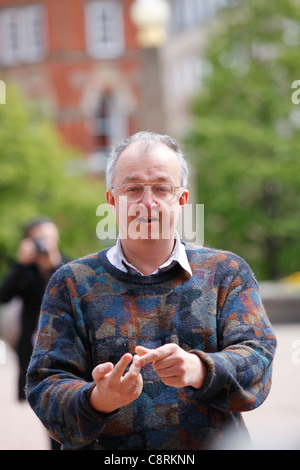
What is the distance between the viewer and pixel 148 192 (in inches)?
98.8

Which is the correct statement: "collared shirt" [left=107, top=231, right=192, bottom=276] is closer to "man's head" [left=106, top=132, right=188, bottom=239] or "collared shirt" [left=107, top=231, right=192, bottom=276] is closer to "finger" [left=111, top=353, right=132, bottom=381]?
"man's head" [left=106, top=132, right=188, bottom=239]

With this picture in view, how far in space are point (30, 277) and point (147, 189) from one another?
3.61m

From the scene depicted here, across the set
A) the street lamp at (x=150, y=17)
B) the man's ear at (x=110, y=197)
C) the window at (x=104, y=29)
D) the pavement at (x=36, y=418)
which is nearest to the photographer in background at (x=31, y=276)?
the pavement at (x=36, y=418)

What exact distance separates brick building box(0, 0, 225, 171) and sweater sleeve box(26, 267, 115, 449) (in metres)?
34.7

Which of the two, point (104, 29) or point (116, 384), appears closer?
point (116, 384)

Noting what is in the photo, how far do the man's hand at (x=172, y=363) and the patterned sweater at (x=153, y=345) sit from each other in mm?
86

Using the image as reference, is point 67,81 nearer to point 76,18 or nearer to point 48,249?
point 76,18

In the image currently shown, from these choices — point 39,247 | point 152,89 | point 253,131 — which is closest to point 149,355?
point 39,247

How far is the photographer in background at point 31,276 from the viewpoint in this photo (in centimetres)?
586

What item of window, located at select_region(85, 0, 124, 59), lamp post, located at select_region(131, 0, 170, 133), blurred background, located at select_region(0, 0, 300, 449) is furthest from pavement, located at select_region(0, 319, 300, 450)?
window, located at select_region(85, 0, 124, 59)

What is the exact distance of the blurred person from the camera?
586cm

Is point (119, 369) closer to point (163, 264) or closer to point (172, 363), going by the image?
point (172, 363)

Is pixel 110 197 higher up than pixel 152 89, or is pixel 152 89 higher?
pixel 110 197

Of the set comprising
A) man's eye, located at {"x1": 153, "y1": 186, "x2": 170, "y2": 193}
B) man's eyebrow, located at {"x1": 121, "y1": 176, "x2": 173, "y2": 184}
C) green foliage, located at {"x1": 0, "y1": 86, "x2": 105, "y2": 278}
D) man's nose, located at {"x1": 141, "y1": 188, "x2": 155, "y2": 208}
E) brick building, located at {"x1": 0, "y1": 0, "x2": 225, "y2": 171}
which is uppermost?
man's eyebrow, located at {"x1": 121, "y1": 176, "x2": 173, "y2": 184}
